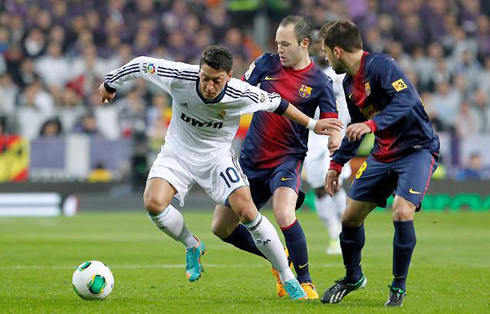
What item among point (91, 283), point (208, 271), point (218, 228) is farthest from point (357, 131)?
point (208, 271)

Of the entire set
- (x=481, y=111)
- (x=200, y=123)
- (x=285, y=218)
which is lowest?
(x=481, y=111)

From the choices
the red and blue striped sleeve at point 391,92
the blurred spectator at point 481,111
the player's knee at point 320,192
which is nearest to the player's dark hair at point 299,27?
the red and blue striped sleeve at point 391,92

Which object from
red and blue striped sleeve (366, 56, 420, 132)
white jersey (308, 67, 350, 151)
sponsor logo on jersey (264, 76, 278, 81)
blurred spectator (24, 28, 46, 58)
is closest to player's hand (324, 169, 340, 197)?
red and blue striped sleeve (366, 56, 420, 132)

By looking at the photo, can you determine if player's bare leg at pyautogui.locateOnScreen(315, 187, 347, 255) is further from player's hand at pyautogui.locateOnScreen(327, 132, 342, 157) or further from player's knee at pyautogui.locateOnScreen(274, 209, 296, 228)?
player's hand at pyautogui.locateOnScreen(327, 132, 342, 157)

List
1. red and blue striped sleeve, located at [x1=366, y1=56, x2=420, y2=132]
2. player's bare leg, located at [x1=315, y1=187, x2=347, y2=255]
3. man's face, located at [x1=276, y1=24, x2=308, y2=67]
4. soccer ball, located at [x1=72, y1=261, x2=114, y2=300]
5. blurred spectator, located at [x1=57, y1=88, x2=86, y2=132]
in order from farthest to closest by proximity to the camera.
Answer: blurred spectator, located at [x1=57, y1=88, x2=86, y2=132], player's bare leg, located at [x1=315, y1=187, x2=347, y2=255], man's face, located at [x1=276, y1=24, x2=308, y2=67], soccer ball, located at [x1=72, y1=261, x2=114, y2=300], red and blue striped sleeve, located at [x1=366, y1=56, x2=420, y2=132]

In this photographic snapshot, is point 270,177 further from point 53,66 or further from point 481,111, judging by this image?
point 53,66

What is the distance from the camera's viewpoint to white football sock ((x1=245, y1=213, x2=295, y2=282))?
7.43 meters

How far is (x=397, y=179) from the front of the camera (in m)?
7.12

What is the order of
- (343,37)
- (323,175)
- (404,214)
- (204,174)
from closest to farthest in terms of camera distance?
(404,214) → (343,37) → (204,174) → (323,175)

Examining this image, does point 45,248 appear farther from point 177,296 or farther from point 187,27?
point 187,27

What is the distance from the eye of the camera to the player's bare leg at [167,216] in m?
7.57

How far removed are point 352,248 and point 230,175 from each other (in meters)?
1.19

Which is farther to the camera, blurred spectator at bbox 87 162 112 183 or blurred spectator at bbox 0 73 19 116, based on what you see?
blurred spectator at bbox 0 73 19 116

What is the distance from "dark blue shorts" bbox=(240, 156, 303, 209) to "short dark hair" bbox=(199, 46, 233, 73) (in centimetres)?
130
